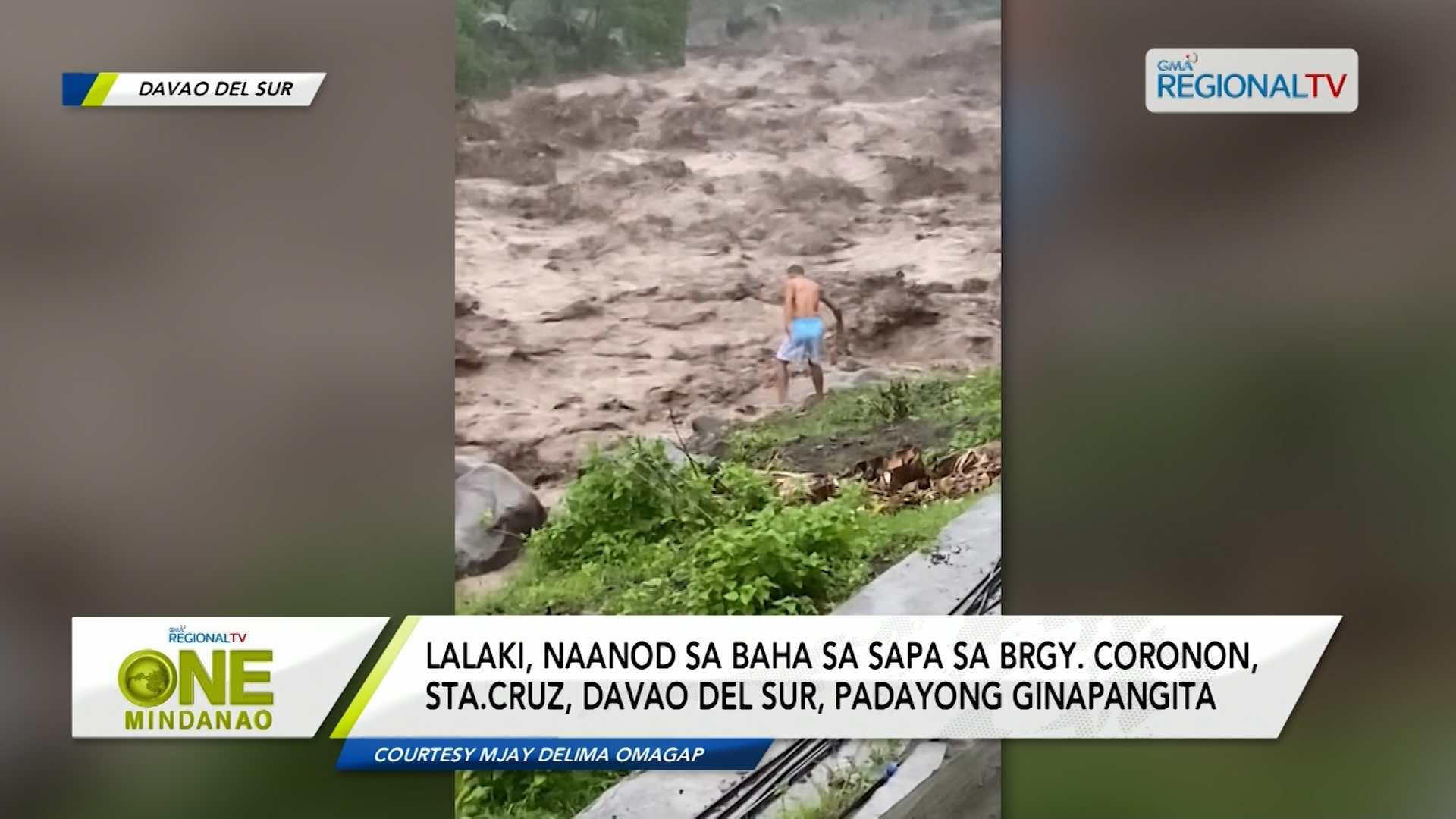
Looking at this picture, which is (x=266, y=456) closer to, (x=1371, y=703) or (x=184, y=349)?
(x=184, y=349)

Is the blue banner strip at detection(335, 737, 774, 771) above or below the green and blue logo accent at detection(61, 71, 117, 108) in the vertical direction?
below

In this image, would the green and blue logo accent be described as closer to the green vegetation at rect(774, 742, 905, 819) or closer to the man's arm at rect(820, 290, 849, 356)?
the man's arm at rect(820, 290, 849, 356)

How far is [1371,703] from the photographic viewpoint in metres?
2.29

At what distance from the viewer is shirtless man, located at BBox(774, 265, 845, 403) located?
2.28 metres

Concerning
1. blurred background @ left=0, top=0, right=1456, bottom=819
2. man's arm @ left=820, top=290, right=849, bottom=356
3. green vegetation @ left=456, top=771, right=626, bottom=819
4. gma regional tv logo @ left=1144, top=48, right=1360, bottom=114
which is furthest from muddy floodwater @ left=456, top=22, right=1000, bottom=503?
green vegetation @ left=456, top=771, right=626, bottom=819

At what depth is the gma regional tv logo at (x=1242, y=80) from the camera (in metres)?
2.25

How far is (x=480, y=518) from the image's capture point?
2260 mm

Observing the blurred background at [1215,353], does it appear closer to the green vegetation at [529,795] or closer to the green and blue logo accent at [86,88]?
the green vegetation at [529,795]

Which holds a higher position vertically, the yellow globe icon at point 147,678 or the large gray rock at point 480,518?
the large gray rock at point 480,518

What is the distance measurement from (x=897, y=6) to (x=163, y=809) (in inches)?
113

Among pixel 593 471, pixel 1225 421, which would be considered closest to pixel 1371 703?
pixel 1225 421

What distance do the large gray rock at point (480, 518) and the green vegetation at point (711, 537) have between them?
0.08 m

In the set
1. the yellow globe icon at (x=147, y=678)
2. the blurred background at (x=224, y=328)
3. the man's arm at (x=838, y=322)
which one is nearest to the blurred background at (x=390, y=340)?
the blurred background at (x=224, y=328)

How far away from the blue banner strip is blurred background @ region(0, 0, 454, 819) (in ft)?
1.21
